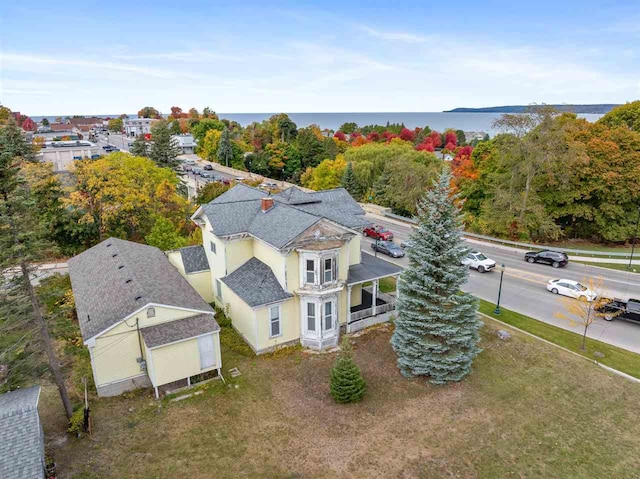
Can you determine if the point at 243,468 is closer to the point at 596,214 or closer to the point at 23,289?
the point at 23,289

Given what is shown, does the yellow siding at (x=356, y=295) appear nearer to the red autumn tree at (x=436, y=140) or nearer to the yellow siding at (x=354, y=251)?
the yellow siding at (x=354, y=251)

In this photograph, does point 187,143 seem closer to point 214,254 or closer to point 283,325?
point 214,254

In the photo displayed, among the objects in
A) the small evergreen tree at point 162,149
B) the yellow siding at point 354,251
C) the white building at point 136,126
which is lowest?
the yellow siding at point 354,251

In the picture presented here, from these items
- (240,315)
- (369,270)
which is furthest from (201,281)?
(369,270)

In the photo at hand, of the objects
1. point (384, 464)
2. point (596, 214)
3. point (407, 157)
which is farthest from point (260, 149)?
point (384, 464)

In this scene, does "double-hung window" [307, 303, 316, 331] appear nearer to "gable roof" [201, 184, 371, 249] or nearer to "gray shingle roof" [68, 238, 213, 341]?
"gable roof" [201, 184, 371, 249]

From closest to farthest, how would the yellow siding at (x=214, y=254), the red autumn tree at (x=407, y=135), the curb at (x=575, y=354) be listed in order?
the curb at (x=575, y=354), the yellow siding at (x=214, y=254), the red autumn tree at (x=407, y=135)

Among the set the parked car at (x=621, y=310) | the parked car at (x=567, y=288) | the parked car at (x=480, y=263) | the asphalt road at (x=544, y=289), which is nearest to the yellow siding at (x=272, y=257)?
the asphalt road at (x=544, y=289)
